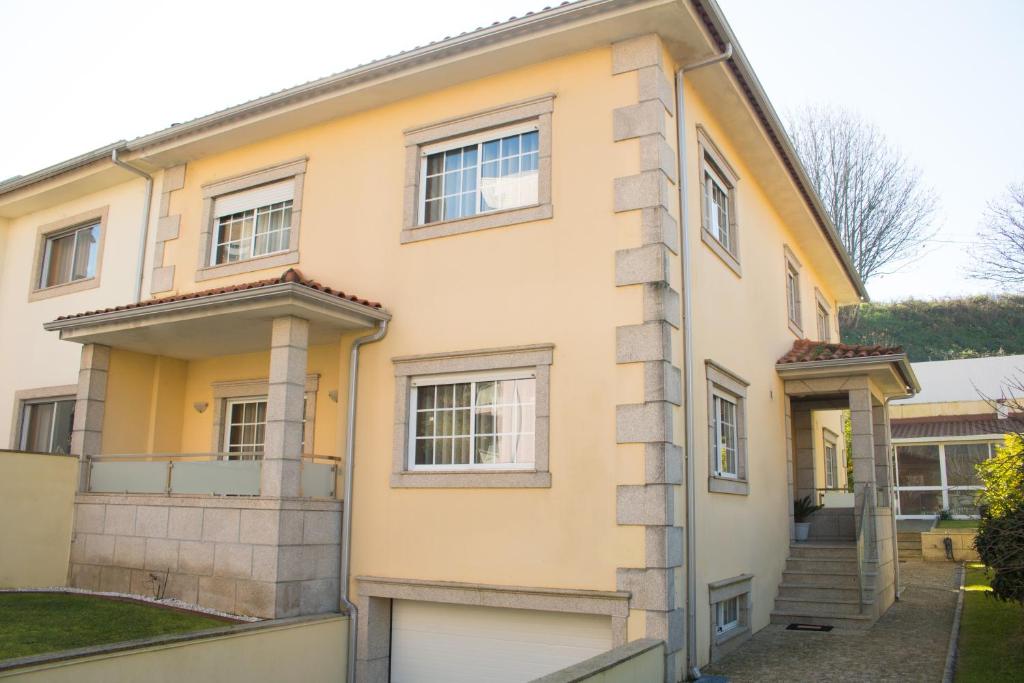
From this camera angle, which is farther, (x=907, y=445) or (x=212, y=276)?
(x=907, y=445)

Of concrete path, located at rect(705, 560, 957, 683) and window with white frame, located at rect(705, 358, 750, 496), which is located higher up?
window with white frame, located at rect(705, 358, 750, 496)

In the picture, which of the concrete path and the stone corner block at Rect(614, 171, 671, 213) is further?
the stone corner block at Rect(614, 171, 671, 213)

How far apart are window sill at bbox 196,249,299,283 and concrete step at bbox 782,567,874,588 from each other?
8.65 meters

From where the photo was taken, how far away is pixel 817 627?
11.5 meters

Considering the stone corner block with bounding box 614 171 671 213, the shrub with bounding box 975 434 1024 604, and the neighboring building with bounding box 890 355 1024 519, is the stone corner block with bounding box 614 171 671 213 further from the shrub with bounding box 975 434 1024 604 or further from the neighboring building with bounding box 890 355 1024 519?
the neighboring building with bounding box 890 355 1024 519

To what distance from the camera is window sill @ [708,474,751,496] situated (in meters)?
10.1

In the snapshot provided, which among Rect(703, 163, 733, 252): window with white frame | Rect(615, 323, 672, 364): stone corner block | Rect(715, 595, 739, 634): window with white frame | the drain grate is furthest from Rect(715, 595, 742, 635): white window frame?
Rect(703, 163, 733, 252): window with white frame

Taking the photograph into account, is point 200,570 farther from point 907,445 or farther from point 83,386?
point 907,445

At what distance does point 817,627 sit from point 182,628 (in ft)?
26.5

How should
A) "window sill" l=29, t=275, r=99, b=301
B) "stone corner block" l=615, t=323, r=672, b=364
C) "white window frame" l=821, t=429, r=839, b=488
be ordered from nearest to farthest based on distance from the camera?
"stone corner block" l=615, t=323, r=672, b=364 → "window sill" l=29, t=275, r=99, b=301 → "white window frame" l=821, t=429, r=839, b=488

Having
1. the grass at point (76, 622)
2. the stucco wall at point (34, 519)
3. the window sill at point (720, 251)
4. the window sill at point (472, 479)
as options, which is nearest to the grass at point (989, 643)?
the window sill at point (472, 479)

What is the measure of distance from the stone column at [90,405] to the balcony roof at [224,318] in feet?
0.81

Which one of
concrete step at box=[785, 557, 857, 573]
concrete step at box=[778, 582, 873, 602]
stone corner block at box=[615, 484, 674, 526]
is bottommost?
concrete step at box=[778, 582, 873, 602]

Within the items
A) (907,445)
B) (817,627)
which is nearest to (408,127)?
(817,627)
